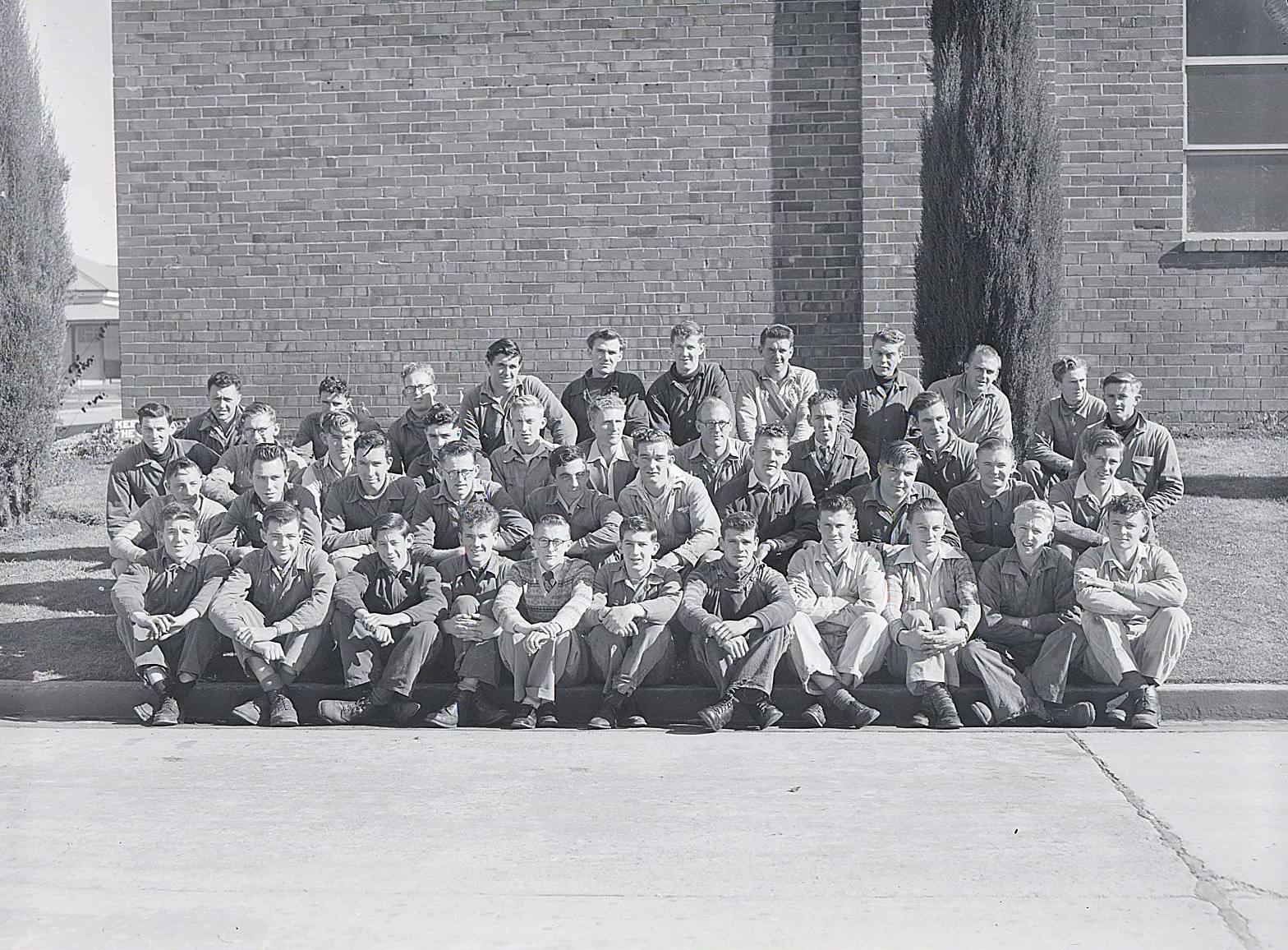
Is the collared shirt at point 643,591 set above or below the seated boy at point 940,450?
below

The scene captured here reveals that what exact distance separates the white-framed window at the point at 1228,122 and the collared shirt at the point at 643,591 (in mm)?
7752

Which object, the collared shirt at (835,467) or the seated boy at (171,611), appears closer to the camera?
the seated boy at (171,611)

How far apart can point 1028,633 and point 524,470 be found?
135 inches

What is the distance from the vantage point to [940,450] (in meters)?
9.12

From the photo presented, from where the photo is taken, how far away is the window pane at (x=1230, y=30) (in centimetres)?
1335

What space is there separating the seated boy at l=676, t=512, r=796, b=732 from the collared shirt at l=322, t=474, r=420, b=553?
80.6 inches

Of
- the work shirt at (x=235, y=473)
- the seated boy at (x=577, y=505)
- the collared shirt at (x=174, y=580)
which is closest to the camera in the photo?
the collared shirt at (x=174, y=580)

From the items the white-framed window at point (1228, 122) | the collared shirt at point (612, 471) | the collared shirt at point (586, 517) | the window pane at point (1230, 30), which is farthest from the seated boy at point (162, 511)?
the window pane at point (1230, 30)

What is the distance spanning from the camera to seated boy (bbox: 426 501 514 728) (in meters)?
8.12

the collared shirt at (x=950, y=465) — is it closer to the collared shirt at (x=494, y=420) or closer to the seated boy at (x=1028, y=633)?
the seated boy at (x=1028, y=633)

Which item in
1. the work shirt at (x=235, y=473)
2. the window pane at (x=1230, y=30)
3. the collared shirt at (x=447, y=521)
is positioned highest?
the window pane at (x=1230, y=30)

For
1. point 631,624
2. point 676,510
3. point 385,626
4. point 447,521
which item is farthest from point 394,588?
point 676,510

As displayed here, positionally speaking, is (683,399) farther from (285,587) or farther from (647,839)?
(647,839)

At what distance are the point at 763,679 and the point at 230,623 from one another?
3105 mm
